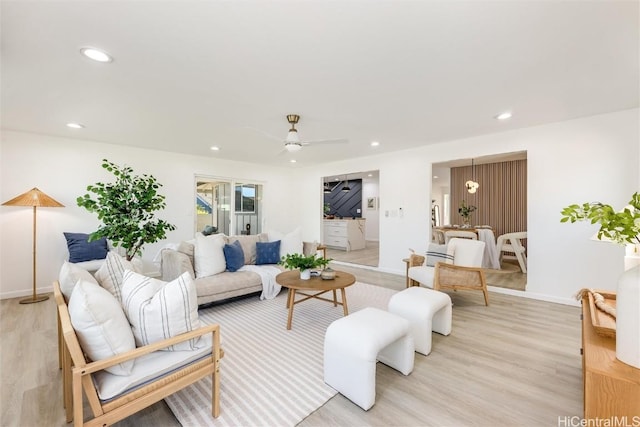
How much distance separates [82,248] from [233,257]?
7.96ft

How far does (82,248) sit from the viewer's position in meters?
4.03

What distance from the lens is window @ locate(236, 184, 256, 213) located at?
6531mm

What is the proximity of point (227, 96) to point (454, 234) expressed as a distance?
4991 millimetres

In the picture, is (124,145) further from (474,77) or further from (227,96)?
(474,77)

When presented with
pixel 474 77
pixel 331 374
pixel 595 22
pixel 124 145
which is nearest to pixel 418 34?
pixel 474 77

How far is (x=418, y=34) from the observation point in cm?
176

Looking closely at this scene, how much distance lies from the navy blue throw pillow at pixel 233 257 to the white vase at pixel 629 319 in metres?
3.59

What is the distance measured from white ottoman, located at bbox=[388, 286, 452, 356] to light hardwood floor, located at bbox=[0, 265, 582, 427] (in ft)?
0.34

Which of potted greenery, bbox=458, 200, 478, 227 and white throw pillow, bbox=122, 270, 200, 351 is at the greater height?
potted greenery, bbox=458, 200, 478, 227

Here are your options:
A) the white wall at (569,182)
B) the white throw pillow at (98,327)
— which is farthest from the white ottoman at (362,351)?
the white wall at (569,182)

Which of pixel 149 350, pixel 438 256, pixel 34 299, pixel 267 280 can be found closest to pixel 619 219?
pixel 149 350

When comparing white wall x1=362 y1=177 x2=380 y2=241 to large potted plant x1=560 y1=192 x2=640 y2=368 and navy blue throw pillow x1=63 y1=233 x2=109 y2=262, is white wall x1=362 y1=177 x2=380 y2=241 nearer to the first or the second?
navy blue throw pillow x1=63 y1=233 x2=109 y2=262

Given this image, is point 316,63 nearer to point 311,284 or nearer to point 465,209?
point 311,284

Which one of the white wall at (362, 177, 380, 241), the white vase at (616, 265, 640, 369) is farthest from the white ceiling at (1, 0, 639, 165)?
the white wall at (362, 177, 380, 241)
